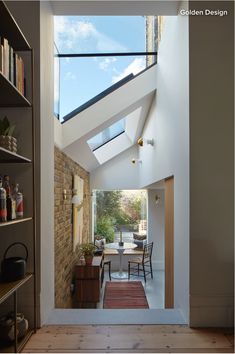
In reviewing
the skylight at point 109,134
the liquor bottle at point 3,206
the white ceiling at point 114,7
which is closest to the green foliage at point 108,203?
the skylight at point 109,134

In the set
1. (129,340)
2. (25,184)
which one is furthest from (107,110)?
(129,340)

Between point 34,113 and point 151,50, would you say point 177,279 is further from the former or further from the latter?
point 151,50

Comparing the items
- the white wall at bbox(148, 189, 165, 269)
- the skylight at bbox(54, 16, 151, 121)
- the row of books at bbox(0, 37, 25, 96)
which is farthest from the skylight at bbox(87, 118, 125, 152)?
the row of books at bbox(0, 37, 25, 96)

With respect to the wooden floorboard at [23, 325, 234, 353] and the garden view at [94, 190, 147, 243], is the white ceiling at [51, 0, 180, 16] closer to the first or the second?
the wooden floorboard at [23, 325, 234, 353]

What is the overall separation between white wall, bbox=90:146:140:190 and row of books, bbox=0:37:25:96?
231 inches

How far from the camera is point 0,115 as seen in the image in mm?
2289

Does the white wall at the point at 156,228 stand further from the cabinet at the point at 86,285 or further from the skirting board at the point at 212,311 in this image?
the skirting board at the point at 212,311

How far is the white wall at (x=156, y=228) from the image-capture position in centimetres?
799

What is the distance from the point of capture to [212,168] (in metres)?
2.31

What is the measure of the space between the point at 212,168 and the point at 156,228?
19.5 feet

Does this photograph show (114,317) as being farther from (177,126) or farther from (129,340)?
(177,126)

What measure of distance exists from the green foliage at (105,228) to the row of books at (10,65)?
6.91 meters

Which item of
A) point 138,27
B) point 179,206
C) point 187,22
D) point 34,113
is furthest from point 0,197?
point 138,27

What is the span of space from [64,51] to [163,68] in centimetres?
138
